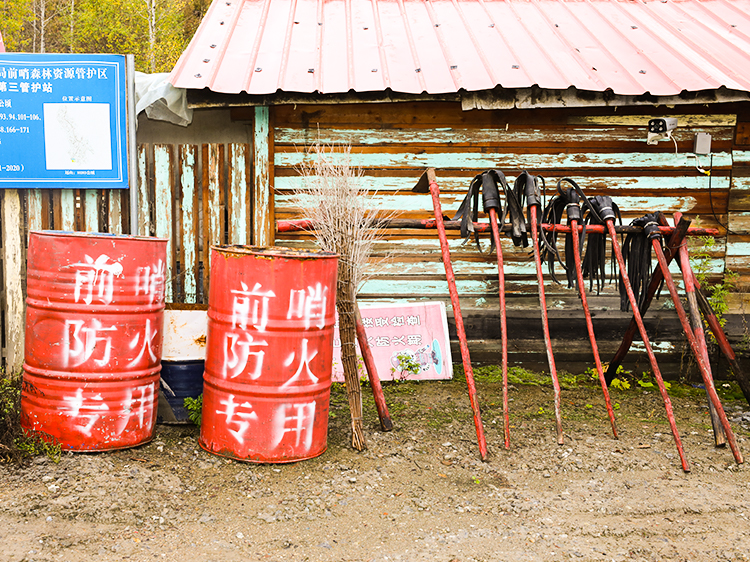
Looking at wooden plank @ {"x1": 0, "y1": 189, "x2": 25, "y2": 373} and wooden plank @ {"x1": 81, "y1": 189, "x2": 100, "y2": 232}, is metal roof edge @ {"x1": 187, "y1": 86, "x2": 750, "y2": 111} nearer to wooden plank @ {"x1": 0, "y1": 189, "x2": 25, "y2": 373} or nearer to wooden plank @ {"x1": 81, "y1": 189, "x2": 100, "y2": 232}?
wooden plank @ {"x1": 81, "y1": 189, "x2": 100, "y2": 232}

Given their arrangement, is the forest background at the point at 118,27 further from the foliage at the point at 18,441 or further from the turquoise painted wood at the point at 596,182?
the foliage at the point at 18,441

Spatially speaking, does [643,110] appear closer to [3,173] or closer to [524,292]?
[524,292]

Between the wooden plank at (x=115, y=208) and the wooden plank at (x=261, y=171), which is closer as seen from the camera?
the wooden plank at (x=115, y=208)

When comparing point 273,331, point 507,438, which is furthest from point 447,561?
point 273,331

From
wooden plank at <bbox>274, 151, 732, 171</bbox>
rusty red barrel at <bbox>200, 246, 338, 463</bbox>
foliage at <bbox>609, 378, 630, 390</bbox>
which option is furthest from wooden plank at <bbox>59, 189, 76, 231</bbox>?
foliage at <bbox>609, 378, 630, 390</bbox>

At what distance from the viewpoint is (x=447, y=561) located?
262 centimetres

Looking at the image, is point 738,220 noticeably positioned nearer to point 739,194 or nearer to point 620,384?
point 739,194

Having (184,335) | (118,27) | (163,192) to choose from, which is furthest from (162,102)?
(118,27)

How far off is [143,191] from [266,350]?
8.75ft

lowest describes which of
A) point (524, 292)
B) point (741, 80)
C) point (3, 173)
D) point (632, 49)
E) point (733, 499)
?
point (733, 499)

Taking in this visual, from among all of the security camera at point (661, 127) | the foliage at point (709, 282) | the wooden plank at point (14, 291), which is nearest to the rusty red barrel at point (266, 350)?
the wooden plank at point (14, 291)

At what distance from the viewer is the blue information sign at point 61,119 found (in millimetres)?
4801

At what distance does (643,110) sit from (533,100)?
129cm

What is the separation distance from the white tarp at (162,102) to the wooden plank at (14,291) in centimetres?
144
